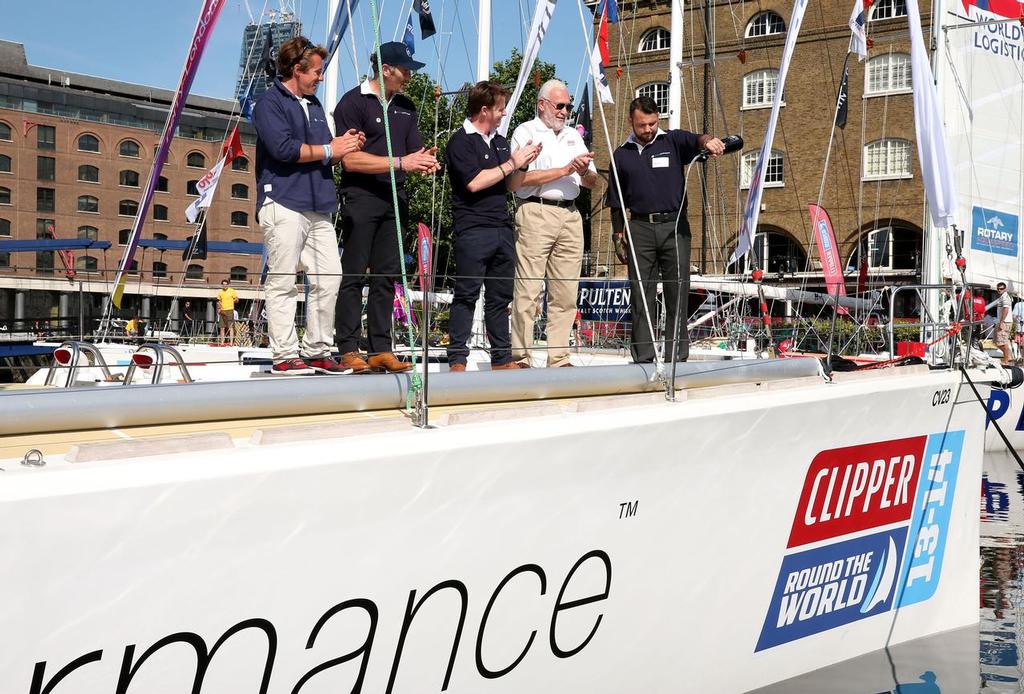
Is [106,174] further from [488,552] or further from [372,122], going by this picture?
[488,552]

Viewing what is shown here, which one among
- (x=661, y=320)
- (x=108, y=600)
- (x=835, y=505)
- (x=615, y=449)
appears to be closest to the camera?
(x=108, y=600)

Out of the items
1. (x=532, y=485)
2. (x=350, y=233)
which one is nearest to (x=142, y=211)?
(x=350, y=233)

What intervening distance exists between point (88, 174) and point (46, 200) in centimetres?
264

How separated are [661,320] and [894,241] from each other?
27.9 meters

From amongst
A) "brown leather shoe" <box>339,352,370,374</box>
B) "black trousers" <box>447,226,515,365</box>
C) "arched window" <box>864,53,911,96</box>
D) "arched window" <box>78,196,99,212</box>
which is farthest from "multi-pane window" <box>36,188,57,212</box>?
"brown leather shoe" <box>339,352,370,374</box>

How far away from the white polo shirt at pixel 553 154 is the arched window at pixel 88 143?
49.3 metres

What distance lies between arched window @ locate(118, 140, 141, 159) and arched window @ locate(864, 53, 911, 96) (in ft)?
121

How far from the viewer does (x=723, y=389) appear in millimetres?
4234

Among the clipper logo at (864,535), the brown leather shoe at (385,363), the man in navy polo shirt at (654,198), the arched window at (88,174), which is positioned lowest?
the clipper logo at (864,535)

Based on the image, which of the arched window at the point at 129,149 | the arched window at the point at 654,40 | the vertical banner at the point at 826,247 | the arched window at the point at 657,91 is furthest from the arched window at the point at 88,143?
the vertical banner at the point at 826,247

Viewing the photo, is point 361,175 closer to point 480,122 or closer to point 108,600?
point 480,122

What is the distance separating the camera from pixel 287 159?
13.5ft

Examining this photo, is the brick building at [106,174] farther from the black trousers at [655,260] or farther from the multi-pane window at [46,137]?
the black trousers at [655,260]

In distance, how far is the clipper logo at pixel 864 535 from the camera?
174 inches
